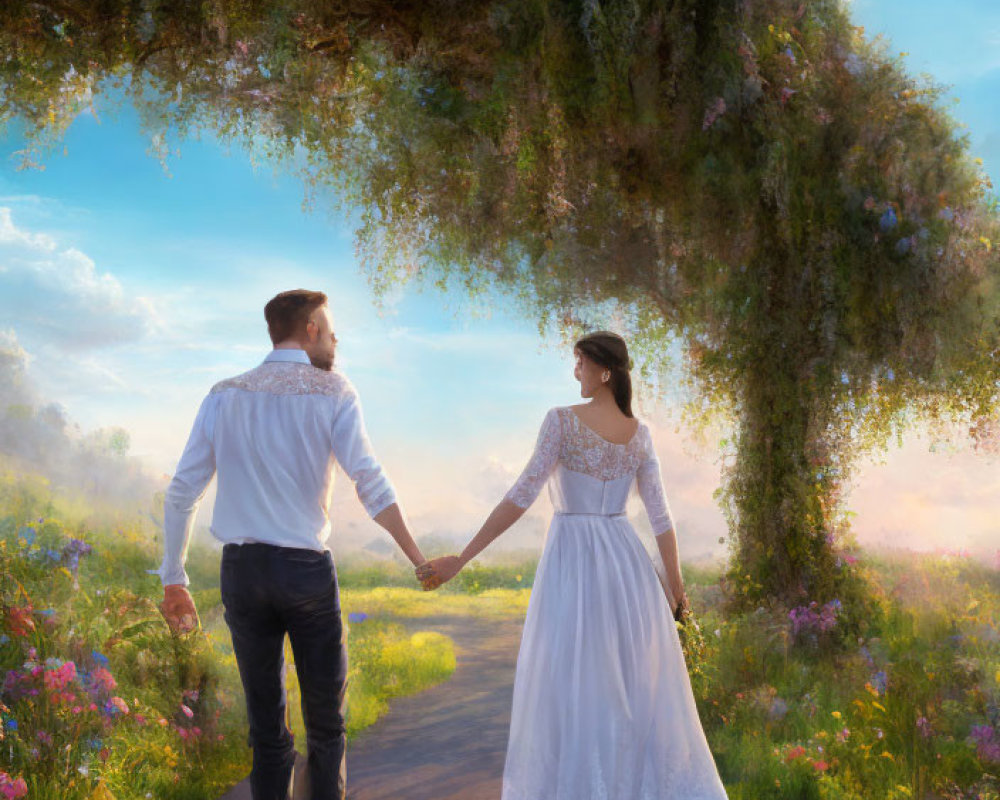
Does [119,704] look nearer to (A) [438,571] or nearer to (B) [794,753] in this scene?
(A) [438,571]

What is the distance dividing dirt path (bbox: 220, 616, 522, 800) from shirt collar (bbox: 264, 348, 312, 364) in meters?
1.95

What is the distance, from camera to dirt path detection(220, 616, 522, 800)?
493 centimetres

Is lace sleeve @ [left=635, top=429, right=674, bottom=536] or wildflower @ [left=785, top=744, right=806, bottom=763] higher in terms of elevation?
lace sleeve @ [left=635, top=429, right=674, bottom=536]

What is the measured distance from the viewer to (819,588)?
6891 millimetres

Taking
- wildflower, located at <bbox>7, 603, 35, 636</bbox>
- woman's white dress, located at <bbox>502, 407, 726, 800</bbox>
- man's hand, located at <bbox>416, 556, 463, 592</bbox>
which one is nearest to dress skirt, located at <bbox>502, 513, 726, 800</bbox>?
woman's white dress, located at <bbox>502, 407, 726, 800</bbox>

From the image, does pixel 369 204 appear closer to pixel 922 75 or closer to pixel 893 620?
pixel 922 75

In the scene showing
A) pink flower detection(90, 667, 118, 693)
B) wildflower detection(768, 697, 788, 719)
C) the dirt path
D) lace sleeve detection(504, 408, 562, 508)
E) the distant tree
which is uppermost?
the distant tree

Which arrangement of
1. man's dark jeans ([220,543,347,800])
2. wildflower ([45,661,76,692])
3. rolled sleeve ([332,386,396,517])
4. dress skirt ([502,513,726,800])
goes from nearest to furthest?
man's dark jeans ([220,543,347,800]) < rolled sleeve ([332,386,396,517]) < dress skirt ([502,513,726,800]) < wildflower ([45,661,76,692])

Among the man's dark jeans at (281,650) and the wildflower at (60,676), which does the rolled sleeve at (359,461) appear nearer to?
the man's dark jeans at (281,650)

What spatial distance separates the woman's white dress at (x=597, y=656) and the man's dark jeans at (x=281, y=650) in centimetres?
90

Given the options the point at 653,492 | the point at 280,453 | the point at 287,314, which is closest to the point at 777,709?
the point at 653,492

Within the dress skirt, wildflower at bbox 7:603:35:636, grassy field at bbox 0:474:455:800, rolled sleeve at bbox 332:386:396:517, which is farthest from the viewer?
wildflower at bbox 7:603:35:636

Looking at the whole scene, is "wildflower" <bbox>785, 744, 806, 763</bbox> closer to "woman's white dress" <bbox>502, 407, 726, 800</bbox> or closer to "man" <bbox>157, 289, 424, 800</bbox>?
"woman's white dress" <bbox>502, 407, 726, 800</bbox>

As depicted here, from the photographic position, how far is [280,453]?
3658mm
